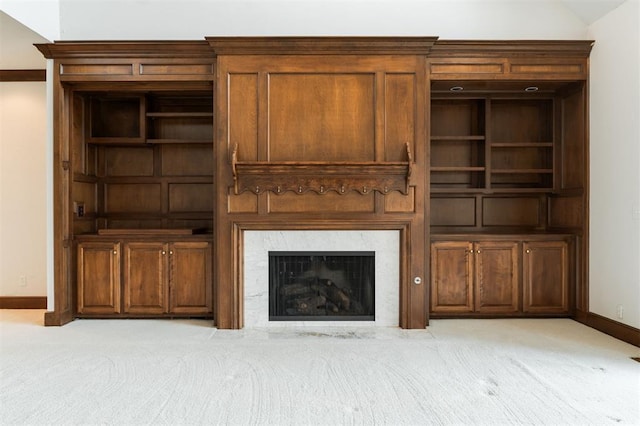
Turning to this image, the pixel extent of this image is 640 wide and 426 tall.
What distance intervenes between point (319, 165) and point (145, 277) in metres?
2.12

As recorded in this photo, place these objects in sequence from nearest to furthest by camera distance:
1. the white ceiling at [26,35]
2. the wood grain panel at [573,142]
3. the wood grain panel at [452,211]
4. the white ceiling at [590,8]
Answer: the white ceiling at [590,8], the white ceiling at [26,35], the wood grain panel at [573,142], the wood grain panel at [452,211]

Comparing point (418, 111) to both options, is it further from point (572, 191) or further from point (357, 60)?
point (572, 191)

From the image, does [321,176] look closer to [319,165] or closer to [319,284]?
[319,165]

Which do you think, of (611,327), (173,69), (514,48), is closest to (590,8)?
(514,48)

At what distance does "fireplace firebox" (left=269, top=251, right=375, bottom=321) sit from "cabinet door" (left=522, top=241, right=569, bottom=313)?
167 cm

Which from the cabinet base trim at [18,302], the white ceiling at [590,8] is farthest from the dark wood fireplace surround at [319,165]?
the cabinet base trim at [18,302]

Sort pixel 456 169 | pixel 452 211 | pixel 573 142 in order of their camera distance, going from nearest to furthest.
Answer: pixel 573 142, pixel 456 169, pixel 452 211

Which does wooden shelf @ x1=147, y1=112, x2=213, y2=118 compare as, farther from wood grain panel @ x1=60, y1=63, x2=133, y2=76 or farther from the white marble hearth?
the white marble hearth

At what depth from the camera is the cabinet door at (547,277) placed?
4461mm

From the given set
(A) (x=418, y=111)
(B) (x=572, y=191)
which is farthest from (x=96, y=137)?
(B) (x=572, y=191)

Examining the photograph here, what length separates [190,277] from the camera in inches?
174

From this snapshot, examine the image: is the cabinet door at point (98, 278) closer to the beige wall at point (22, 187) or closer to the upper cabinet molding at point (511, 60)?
the beige wall at point (22, 187)

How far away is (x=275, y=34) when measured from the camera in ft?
14.5

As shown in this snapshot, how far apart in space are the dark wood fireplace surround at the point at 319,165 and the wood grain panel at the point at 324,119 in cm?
1
